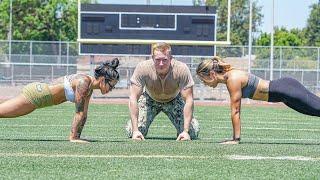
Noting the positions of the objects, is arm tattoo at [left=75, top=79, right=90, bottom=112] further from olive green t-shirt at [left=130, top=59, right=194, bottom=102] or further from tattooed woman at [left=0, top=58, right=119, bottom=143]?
olive green t-shirt at [left=130, top=59, right=194, bottom=102]

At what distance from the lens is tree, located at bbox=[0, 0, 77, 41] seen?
59.5 meters

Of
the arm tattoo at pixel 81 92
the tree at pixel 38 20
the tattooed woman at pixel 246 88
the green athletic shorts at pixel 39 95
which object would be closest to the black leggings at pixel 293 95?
the tattooed woman at pixel 246 88

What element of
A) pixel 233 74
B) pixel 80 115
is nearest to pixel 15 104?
pixel 80 115

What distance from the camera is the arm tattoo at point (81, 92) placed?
9688mm

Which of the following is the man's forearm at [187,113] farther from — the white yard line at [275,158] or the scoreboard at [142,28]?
the scoreboard at [142,28]

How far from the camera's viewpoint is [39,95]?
10266mm

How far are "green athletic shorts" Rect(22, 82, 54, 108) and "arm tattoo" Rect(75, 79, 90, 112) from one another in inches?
21.7

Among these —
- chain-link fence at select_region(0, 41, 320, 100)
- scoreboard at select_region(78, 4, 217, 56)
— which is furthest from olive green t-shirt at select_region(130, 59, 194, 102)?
chain-link fence at select_region(0, 41, 320, 100)

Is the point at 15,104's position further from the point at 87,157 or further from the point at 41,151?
the point at 87,157

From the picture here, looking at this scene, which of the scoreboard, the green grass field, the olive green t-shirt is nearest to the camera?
the green grass field

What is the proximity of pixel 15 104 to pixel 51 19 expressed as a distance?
1985 inches

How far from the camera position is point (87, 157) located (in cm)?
789

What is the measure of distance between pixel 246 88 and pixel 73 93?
1959 millimetres

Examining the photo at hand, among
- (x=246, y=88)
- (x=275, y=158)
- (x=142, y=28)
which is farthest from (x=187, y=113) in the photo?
(x=142, y=28)
